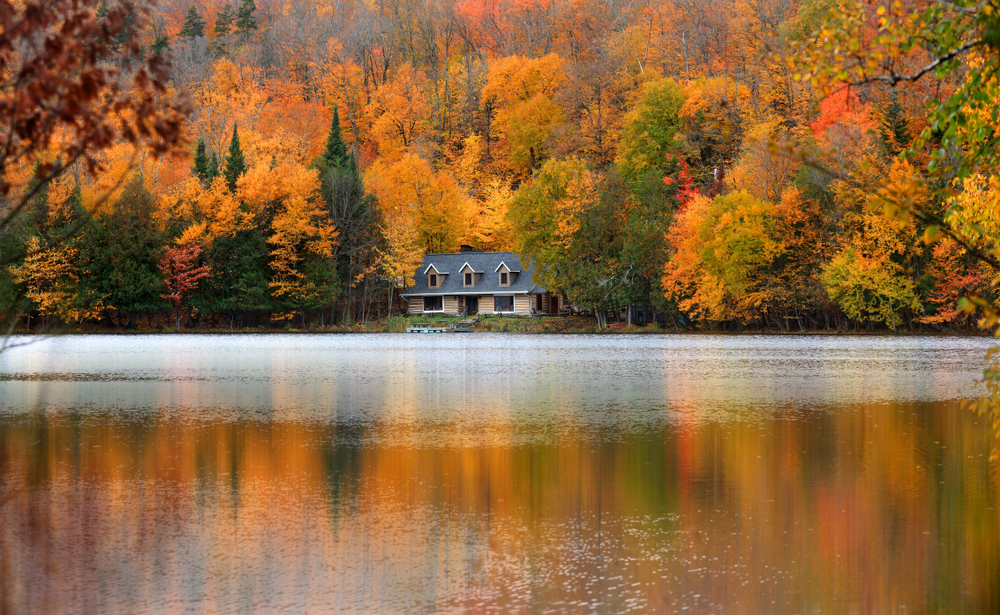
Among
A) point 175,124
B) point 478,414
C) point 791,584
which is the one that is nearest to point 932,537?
point 791,584

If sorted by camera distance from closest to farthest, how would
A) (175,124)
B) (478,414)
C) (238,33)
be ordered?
(175,124) → (478,414) → (238,33)

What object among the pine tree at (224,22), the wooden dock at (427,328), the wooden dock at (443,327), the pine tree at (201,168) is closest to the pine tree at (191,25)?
the pine tree at (224,22)

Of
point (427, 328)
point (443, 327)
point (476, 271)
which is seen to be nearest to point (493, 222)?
point (476, 271)

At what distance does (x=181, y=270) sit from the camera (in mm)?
68375

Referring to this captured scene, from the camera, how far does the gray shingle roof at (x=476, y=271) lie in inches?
3214

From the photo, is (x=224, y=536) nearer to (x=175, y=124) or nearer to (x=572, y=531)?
(x=572, y=531)

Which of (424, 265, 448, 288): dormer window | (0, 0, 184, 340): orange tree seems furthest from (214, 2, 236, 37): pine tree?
(0, 0, 184, 340): orange tree

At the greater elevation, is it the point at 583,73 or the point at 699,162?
the point at 583,73

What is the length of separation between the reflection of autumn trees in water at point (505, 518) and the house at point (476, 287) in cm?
6558

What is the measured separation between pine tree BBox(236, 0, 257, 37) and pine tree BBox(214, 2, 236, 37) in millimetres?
871

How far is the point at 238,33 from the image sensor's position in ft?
340

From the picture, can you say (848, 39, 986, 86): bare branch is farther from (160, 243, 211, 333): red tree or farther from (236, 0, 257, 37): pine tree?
(236, 0, 257, 37): pine tree

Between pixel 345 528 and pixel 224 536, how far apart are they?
1229mm

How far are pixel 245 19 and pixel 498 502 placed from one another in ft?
337
